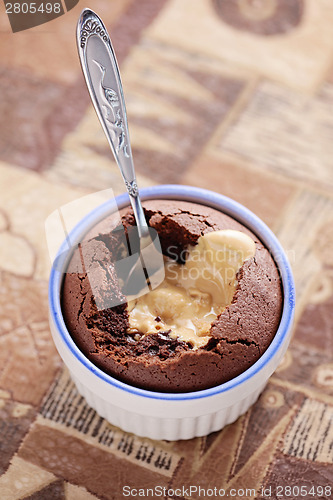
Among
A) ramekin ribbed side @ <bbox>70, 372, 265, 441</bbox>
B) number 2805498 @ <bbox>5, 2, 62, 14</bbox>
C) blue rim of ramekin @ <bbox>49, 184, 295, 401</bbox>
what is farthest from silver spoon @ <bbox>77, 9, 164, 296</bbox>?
number 2805498 @ <bbox>5, 2, 62, 14</bbox>

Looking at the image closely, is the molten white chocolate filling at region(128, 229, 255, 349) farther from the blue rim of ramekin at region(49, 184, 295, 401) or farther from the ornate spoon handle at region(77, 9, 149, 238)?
the ornate spoon handle at region(77, 9, 149, 238)

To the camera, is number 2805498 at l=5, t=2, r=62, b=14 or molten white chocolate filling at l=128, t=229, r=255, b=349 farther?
number 2805498 at l=5, t=2, r=62, b=14

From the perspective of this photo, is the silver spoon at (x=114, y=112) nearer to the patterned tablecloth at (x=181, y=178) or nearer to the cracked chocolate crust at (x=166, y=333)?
the cracked chocolate crust at (x=166, y=333)

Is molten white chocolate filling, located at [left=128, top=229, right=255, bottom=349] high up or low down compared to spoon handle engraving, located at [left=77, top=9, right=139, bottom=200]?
down

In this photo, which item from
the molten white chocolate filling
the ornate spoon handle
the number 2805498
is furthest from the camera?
the number 2805498

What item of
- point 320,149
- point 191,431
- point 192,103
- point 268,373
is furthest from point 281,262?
point 192,103

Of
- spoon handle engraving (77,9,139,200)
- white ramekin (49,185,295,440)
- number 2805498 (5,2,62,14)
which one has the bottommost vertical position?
white ramekin (49,185,295,440)

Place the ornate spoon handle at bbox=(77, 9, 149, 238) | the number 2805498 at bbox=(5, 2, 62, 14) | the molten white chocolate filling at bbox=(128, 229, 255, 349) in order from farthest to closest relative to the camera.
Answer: the number 2805498 at bbox=(5, 2, 62, 14), the molten white chocolate filling at bbox=(128, 229, 255, 349), the ornate spoon handle at bbox=(77, 9, 149, 238)
